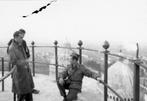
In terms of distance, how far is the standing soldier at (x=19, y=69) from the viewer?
4512 millimetres

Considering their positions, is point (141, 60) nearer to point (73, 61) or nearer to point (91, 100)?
point (73, 61)

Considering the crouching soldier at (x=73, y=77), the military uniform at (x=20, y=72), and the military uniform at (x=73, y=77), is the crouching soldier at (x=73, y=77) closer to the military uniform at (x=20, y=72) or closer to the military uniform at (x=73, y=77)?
the military uniform at (x=73, y=77)

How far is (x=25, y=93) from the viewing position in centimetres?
479

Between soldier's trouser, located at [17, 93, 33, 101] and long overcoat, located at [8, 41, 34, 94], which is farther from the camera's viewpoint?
soldier's trouser, located at [17, 93, 33, 101]

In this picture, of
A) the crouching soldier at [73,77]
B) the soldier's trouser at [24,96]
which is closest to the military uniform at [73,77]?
the crouching soldier at [73,77]

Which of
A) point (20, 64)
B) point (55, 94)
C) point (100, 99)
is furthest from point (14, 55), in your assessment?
point (100, 99)

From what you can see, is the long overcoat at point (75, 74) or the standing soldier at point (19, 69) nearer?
the standing soldier at point (19, 69)

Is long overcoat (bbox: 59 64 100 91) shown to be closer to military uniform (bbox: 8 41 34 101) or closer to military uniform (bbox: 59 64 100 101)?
military uniform (bbox: 59 64 100 101)

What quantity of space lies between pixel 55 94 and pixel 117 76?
29111 millimetres

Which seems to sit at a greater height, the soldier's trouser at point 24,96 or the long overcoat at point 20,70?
the long overcoat at point 20,70

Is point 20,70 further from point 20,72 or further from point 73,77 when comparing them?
point 73,77

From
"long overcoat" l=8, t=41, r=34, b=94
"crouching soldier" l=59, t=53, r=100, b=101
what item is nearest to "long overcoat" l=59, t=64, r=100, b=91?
"crouching soldier" l=59, t=53, r=100, b=101

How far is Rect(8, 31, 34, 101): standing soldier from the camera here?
14.8 feet

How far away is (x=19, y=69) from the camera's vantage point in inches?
184
